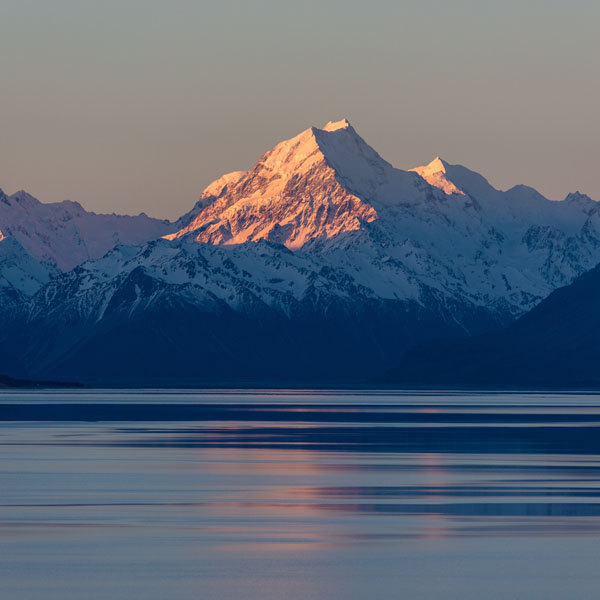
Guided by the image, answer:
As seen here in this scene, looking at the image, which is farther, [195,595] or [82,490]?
[82,490]

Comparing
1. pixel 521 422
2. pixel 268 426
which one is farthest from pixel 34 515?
pixel 521 422

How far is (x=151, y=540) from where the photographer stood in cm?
6212

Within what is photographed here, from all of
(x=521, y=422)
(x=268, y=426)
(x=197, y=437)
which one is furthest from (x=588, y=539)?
(x=521, y=422)

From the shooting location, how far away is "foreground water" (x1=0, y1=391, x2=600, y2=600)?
53.1m

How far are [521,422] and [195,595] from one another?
124178 mm

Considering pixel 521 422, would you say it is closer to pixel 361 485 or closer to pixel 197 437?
pixel 197 437

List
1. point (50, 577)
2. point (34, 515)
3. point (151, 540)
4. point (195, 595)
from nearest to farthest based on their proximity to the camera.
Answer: point (195, 595) < point (50, 577) < point (151, 540) < point (34, 515)

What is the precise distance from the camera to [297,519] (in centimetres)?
6931

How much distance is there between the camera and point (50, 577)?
176 ft

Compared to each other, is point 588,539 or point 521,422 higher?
point 521,422

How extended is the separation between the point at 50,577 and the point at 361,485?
3260 cm

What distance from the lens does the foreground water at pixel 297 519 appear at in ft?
174

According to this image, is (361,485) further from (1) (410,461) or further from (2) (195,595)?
(2) (195,595)

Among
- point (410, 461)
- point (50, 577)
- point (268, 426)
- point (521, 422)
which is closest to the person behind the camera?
point (50, 577)
